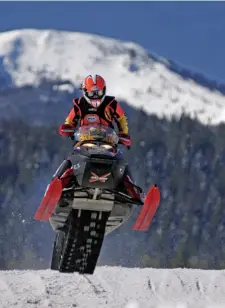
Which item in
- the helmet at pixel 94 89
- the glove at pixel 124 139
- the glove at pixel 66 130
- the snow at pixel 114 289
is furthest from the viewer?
the snow at pixel 114 289

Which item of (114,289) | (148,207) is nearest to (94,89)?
(148,207)

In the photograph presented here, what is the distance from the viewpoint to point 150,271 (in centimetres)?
2186

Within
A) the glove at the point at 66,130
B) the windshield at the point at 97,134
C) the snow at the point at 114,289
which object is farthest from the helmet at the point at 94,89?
the snow at the point at 114,289

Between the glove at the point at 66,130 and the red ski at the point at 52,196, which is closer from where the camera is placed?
the red ski at the point at 52,196

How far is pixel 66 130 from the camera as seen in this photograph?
15.4m

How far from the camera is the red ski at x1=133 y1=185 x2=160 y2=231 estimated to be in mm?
15008

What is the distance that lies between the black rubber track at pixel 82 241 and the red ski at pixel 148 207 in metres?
0.74

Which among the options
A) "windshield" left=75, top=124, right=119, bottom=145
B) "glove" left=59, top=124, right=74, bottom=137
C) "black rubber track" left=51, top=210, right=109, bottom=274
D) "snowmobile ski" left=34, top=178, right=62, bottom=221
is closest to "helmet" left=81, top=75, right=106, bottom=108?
"windshield" left=75, top=124, right=119, bottom=145

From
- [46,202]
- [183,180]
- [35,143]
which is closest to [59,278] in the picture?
[46,202]

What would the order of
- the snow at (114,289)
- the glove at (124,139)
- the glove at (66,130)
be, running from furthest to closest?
the snow at (114,289)
the glove at (124,139)
the glove at (66,130)

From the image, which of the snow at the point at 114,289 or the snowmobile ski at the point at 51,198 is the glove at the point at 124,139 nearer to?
the snowmobile ski at the point at 51,198

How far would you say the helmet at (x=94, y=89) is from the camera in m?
15.3

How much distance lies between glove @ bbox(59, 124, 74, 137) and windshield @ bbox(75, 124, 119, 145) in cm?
27

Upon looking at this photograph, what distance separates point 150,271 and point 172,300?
226 cm
